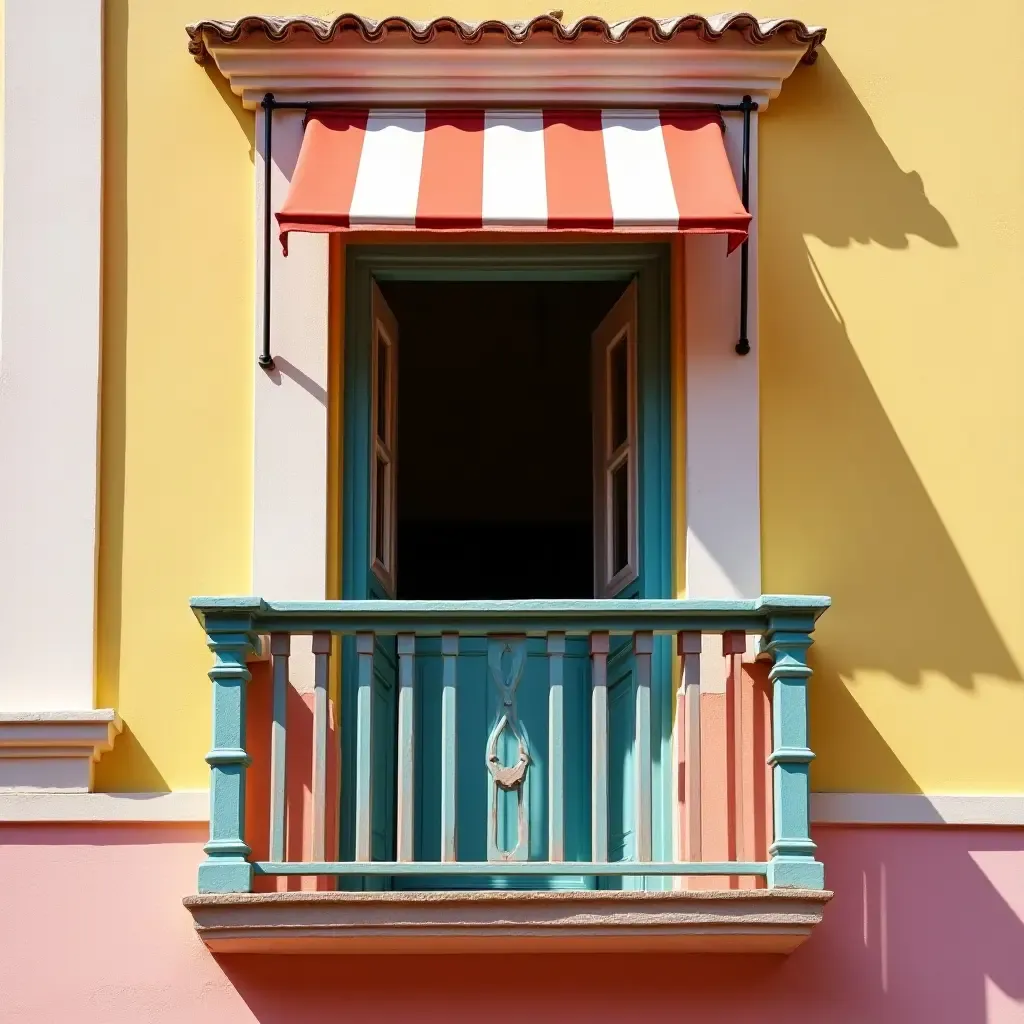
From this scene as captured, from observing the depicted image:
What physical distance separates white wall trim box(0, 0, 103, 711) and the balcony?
70 cm

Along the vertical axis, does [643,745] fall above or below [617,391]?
below

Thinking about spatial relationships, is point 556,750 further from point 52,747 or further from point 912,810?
point 52,747

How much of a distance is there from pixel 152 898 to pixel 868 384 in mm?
2943

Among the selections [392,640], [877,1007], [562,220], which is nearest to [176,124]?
[562,220]

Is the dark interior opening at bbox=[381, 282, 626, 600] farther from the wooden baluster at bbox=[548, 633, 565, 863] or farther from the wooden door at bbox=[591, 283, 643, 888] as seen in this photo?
the wooden baluster at bbox=[548, 633, 565, 863]

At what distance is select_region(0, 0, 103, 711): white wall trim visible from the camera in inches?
263

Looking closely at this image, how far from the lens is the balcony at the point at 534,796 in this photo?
240 inches

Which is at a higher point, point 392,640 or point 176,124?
point 176,124

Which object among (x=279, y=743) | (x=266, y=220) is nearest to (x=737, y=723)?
(x=279, y=743)

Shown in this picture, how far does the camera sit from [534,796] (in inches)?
267

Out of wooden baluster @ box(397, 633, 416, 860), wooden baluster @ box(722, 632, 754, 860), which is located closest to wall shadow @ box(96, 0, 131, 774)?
wooden baluster @ box(397, 633, 416, 860)

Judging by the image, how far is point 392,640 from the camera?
7.16m

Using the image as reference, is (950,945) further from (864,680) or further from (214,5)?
(214,5)

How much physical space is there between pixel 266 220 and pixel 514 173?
0.87 meters
